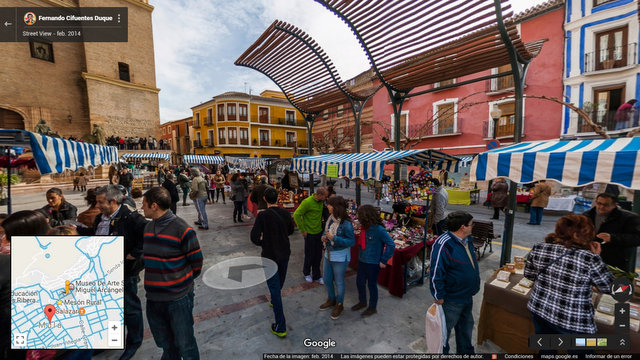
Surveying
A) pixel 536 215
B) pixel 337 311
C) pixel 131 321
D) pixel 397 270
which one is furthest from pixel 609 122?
pixel 131 321

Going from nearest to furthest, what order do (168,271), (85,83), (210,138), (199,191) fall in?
(168,271) < (199,191) < (85,83) < (210,138)

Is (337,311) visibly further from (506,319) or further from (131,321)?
(131,321)

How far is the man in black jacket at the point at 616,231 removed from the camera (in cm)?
308

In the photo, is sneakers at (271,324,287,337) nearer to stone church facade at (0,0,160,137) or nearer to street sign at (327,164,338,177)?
street sign at (327,164,338,177)

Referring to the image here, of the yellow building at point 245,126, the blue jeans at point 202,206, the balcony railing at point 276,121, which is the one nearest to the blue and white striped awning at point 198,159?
the yellow building at point 245,126

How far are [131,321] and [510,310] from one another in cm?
450

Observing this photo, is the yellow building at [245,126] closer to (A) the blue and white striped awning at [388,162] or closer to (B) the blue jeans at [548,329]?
(A) the blue and white striped awning at [388,162]

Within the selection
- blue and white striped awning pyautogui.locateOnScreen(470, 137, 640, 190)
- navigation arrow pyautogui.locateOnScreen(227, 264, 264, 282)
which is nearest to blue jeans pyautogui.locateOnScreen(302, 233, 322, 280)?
navigation arrow pyautogui.locateOnScreen(227, 264, 264, 282)

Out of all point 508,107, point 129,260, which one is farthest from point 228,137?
point 129,260

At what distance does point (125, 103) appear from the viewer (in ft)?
80.7

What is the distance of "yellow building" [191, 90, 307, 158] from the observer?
108 feet

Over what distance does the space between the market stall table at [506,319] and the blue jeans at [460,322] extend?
0.61 meters

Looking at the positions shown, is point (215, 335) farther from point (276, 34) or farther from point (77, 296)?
point (276, 34)

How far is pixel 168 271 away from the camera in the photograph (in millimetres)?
2184
